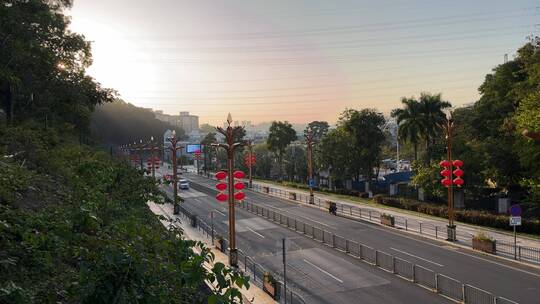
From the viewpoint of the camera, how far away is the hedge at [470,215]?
3463 cm

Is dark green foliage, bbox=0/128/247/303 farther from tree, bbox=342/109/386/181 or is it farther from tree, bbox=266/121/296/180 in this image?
tree, bbox=266/121/296/180

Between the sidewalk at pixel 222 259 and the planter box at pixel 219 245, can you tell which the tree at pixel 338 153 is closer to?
the sidewalk at pixel 222 259

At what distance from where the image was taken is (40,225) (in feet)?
27.5

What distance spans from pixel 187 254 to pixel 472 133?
165 ft

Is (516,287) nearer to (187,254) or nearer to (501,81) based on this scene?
(187,254)

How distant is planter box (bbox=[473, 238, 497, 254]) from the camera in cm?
2841

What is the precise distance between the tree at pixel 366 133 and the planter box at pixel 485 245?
31.5 meters

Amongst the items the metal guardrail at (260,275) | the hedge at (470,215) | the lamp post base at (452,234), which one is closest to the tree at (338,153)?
the hedge at (470,215)

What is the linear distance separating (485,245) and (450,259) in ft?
9.73

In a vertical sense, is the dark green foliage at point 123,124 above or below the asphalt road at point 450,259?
above

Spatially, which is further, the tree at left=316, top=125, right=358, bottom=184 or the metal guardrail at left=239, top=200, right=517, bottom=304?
the tree at left=316, top=125, right=358, bottom=184

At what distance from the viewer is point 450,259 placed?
27766 mm

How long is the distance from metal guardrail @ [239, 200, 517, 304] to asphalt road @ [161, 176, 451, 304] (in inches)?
20.8

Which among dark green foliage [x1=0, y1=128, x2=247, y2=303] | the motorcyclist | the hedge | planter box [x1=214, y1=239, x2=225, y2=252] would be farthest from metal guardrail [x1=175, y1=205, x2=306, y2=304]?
the hedge
